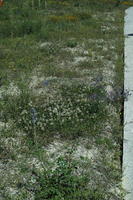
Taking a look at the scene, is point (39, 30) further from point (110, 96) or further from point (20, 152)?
point (20, 152)

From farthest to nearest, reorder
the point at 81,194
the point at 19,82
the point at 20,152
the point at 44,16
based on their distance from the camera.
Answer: the point at 44,16, the point at 19,82, the point at 20,152, the point at 81,194

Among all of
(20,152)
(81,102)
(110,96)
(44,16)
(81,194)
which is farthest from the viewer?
(44,16)

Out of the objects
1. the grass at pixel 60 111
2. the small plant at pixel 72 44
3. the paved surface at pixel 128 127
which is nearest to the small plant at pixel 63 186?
the grass at pixel 60 111

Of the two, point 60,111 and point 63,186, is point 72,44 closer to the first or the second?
point 60,111

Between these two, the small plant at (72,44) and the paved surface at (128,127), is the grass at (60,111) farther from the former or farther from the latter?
the paved surface at (128,127)

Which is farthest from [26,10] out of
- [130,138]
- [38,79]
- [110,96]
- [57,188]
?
[57,188]

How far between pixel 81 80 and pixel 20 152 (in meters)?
4.33

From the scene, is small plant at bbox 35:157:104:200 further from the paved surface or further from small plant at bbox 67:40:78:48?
small plant at bbox 67:40:78:48

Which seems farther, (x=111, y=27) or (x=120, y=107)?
(x=111, y=27)

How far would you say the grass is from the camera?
21.5ft

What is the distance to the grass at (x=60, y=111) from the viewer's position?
21.5 feet

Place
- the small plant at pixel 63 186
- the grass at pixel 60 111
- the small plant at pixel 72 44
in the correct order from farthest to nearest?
the small plant at pixel 72 44
the grass at pixel 60 111
the small plant at pixel 63 186

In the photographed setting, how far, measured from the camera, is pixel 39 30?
16500mm

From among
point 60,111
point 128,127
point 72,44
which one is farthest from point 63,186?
A: point 72,44
